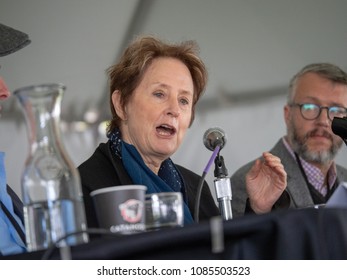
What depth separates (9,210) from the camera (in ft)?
5.86

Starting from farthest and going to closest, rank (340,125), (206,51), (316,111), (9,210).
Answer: (206,51) → (316,111) → (340,125) → (9,210)

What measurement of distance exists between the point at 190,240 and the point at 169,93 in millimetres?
1430

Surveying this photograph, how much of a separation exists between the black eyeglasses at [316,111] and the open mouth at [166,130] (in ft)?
3.59

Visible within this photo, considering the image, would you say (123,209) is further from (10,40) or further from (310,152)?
(310,152)

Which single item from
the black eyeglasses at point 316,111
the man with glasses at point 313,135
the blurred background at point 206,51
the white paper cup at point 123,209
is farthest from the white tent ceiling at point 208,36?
the white paper cup at point 123,209

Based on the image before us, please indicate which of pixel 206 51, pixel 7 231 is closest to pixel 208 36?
pixel 206 51

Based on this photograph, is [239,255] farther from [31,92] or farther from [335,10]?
[335,10]

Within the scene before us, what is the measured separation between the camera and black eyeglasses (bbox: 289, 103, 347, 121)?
3.26 m

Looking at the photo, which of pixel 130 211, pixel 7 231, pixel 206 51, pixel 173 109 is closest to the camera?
pixel 130 211

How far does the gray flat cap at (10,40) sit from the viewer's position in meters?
1.84

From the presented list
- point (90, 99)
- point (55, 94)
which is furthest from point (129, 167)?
point (90, 99)

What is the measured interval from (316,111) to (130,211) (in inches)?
89.1

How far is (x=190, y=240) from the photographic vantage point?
3.25ft

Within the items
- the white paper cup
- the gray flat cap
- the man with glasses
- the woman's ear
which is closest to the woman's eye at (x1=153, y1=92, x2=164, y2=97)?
the woman's ear
